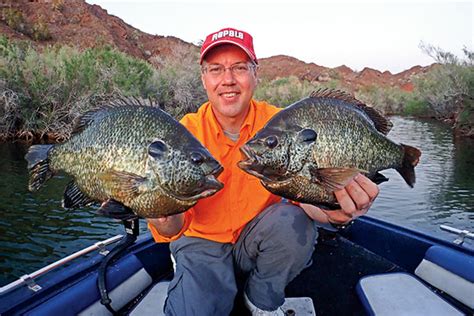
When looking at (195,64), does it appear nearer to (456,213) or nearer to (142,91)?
(142,91)

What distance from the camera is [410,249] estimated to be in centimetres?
405

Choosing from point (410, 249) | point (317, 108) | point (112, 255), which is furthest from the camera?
point (410, 249)

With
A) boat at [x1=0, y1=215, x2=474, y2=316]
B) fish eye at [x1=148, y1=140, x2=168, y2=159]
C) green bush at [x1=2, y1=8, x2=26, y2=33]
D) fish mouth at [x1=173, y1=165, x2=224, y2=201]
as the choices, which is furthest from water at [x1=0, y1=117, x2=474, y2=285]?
green bush at [x1=2, y1=8, x2=26, y2=33]

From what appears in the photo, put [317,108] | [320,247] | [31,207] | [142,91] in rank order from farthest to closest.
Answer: [142,91] → [31,207] → [320,247] → [317,108]

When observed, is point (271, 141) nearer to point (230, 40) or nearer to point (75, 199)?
point (230, 40)

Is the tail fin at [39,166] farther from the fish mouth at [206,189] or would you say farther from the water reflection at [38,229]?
the water reflection at [38,229]

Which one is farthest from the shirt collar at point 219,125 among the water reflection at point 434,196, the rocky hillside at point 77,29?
the rocky hillside at point 77,29

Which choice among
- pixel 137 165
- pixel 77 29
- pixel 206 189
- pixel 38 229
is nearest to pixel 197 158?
pixel 206 189

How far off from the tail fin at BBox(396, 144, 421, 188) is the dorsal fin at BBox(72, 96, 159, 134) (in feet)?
5.41

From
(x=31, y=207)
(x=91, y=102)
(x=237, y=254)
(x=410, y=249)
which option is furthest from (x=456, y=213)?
(x=91, y=102)

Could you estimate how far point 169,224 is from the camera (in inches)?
97.6

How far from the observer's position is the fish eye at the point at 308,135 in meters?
2.19

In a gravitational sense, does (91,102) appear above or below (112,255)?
above

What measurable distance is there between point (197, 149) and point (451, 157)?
1604 centimetres
